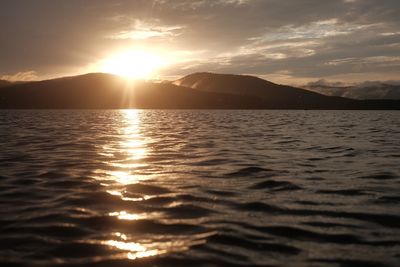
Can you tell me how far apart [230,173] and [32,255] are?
33.1 ft

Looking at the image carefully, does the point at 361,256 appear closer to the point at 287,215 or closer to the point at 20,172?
the point at 287,215

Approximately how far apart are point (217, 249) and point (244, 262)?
0.76 m

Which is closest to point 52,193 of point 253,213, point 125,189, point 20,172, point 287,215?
point 125,189

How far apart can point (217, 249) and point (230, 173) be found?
8.83m

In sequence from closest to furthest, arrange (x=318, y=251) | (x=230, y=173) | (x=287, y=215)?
1. (x=318, y=251)
2. (x=287, y=215)
3. (x=230, y=173)

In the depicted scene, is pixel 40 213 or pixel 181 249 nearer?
pixel 181 249

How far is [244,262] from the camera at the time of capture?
23.5 feet

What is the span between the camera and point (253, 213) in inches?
408

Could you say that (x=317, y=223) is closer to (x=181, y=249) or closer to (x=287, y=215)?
(x=287, y=215)

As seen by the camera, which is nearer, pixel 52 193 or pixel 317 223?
pixel 317 223

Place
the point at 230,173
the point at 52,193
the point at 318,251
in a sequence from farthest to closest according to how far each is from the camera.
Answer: the point at 230,173 → the point at 52,193 → the point at 318,251

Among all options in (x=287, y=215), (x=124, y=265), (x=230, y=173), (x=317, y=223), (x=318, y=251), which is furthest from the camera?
(x=230, y=173)

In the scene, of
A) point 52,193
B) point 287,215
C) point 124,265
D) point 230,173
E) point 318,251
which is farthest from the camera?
point 230,173

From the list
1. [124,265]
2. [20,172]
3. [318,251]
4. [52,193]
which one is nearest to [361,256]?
[318,251]
